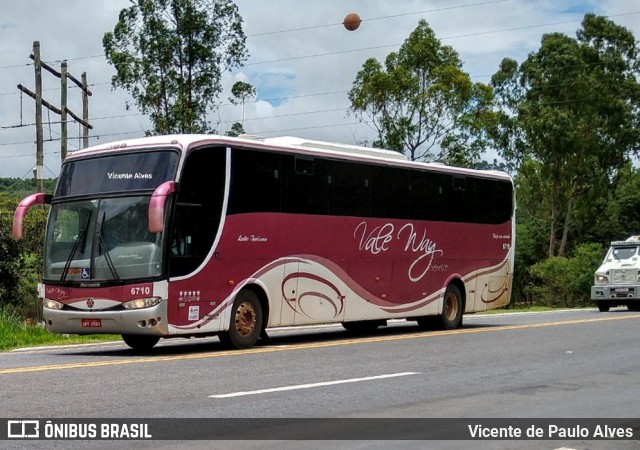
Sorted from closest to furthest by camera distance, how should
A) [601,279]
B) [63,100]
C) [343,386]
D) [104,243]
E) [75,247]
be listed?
[343,386]
[104,243]
[75,247]
[601,279]
[63,100]

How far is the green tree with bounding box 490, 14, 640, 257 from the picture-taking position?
57.9 meters

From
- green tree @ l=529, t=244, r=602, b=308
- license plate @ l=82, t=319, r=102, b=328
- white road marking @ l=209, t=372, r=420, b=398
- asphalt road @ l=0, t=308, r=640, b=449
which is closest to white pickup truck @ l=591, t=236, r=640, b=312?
asphalt road @ l=0, t=308, r=640, b=449

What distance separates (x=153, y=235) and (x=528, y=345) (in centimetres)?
644

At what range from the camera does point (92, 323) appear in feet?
50.4

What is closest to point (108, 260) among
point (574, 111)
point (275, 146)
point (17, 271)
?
point (275, 146)

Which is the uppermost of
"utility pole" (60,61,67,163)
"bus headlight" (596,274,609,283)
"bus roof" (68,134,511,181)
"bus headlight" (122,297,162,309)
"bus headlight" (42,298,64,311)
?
"utility pole" (60,61,67,163)

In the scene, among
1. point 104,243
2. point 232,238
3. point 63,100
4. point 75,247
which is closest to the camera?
point 104,243

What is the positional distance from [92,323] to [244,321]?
2.52 metres

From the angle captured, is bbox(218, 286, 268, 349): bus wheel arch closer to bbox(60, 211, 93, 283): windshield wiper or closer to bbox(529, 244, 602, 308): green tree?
bbox(60, 211, 93, 283): windshield wiper

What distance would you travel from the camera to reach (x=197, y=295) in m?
15.7

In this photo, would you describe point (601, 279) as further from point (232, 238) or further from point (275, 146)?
point (232, 238)

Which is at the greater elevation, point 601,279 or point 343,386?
point 601,279

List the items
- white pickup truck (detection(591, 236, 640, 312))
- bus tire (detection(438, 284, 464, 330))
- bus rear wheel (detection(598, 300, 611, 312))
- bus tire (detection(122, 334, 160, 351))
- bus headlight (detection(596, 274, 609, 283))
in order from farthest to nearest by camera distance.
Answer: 1. bus rear wheel (detection(598, 300, 611, 312))
2. bus headlight (detection(596, 274, 609, 283))
3. white pickup truck (detection(591, 236, 640, 312))
4. bus tire (detection(438, 284, 464, 330))
5. bus tire (detection(122, 334, 160, 351))

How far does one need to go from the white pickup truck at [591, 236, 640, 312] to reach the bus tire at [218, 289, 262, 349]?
17893mm
